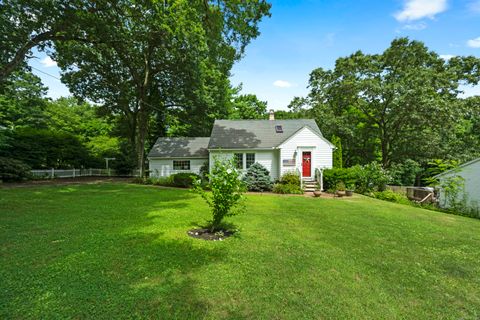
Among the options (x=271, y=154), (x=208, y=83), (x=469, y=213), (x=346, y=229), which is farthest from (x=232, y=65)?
(x=469, y=213)

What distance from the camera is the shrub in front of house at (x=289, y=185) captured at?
13.6m

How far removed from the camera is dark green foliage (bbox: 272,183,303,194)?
1357 cm

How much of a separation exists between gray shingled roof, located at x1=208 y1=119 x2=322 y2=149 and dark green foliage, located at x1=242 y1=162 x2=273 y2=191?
2.02m

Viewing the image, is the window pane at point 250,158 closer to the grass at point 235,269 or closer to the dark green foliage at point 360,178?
the dark green foliage at point 360,178

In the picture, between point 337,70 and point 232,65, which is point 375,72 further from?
point 232,65

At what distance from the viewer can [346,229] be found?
6.43m

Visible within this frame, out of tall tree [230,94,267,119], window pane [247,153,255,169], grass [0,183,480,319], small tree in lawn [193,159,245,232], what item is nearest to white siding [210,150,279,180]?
window pane [247,153,255,169]

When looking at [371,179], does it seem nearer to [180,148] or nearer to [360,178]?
[360,178]

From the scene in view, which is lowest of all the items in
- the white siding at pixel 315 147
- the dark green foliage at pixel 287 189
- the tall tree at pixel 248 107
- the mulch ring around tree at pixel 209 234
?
the mulch ring around tree at pixel 209 234

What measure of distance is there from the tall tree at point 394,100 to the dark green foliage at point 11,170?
77.6 feet

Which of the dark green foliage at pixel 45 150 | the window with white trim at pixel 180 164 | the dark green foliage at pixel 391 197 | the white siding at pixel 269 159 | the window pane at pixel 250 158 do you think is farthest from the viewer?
the window with white trim at pixel 180 164

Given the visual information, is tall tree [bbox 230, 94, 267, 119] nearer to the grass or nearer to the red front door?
the red front door

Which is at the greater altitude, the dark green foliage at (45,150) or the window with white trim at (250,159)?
the dark green foliage at (45,150)

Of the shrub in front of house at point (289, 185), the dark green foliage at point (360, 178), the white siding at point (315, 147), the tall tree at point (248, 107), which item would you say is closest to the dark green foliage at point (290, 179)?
the shrub in front of house at point (289, 185)
